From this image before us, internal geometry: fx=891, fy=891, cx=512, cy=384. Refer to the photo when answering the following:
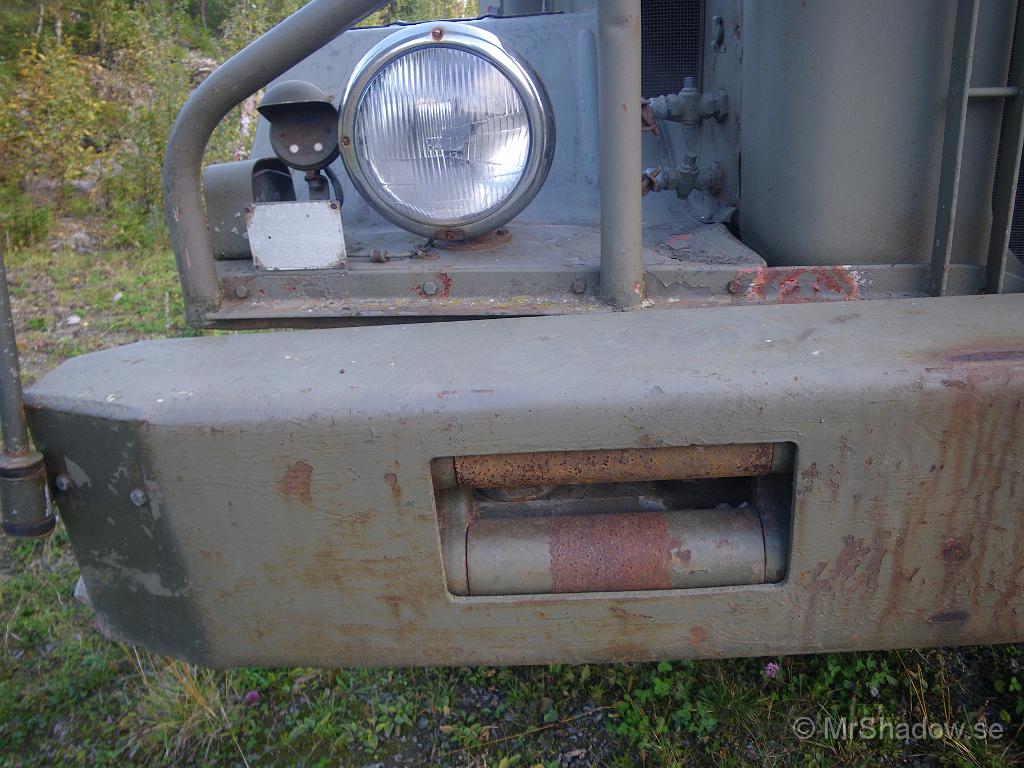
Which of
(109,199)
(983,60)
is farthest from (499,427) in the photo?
(109,199)

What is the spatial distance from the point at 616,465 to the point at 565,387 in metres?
0.16

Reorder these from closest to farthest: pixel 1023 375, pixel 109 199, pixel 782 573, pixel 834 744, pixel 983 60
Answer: pixel 1023 375
pixel 782 573
pixel 983 60
pixel 834 744
pixel 109 199

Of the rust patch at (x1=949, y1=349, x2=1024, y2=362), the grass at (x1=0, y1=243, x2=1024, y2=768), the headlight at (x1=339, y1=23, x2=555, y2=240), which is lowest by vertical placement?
the grass at (x1=0, y1=243, x2=1024, y2=768)

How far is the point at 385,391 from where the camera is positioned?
125 cm

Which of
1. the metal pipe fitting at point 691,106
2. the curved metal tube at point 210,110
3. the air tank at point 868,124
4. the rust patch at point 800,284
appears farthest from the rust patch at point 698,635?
the metal pipe fitting at point 691,106

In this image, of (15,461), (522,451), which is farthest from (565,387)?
(15,461)

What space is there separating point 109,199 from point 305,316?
7.80m

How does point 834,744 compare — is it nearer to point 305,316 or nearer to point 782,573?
point 782,573

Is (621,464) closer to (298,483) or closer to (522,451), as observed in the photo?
(522,451)

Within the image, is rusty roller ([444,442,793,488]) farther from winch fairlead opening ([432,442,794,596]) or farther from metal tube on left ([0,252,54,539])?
metal tube on left ([0,252,54,539])

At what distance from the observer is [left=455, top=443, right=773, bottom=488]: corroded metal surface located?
1278 millimetres

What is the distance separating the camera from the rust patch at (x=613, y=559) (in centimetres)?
137

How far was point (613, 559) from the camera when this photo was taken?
1371 mm

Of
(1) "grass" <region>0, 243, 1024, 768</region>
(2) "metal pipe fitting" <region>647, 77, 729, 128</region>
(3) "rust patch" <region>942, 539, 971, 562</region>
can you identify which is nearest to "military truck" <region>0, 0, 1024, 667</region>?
(3) "rust patch" <region>942, 539, 971, 562</region>
